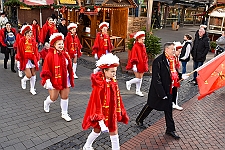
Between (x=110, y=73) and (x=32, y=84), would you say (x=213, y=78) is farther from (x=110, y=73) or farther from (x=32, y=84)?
(x=32, y=84)

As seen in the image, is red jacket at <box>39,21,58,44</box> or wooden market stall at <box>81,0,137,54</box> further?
wooden market stall at <box>81,0,137,54</box>

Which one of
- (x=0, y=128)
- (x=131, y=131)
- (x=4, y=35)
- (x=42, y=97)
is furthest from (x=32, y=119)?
(x=4, y=35)

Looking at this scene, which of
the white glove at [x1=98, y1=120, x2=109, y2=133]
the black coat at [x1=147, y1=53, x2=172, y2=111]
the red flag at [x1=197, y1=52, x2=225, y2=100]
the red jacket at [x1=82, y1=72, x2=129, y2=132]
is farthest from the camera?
the red flag at [x1=197, y1=52, x2=225, y2=100]

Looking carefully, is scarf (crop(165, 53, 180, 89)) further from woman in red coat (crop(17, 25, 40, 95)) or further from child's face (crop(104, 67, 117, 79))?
woman in red coat (crop(17, 25, 40, 95))

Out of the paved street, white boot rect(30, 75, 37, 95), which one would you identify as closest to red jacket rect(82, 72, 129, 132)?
the paved street

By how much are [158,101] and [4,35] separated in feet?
21.9

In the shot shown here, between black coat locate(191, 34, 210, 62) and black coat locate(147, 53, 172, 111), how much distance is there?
4.20 meters

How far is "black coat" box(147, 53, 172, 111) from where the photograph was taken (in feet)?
16.3

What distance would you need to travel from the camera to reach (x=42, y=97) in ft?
23.6

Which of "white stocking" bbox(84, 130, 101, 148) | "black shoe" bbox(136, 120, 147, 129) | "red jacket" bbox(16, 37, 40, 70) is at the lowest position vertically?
"black shoe" bbox(136, 120, 147, 129)

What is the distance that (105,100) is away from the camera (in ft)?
13.3

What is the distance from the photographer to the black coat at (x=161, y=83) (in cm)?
497

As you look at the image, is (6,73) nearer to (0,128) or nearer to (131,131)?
(0,128)

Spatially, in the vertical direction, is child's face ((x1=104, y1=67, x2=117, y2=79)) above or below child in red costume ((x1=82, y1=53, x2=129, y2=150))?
above
